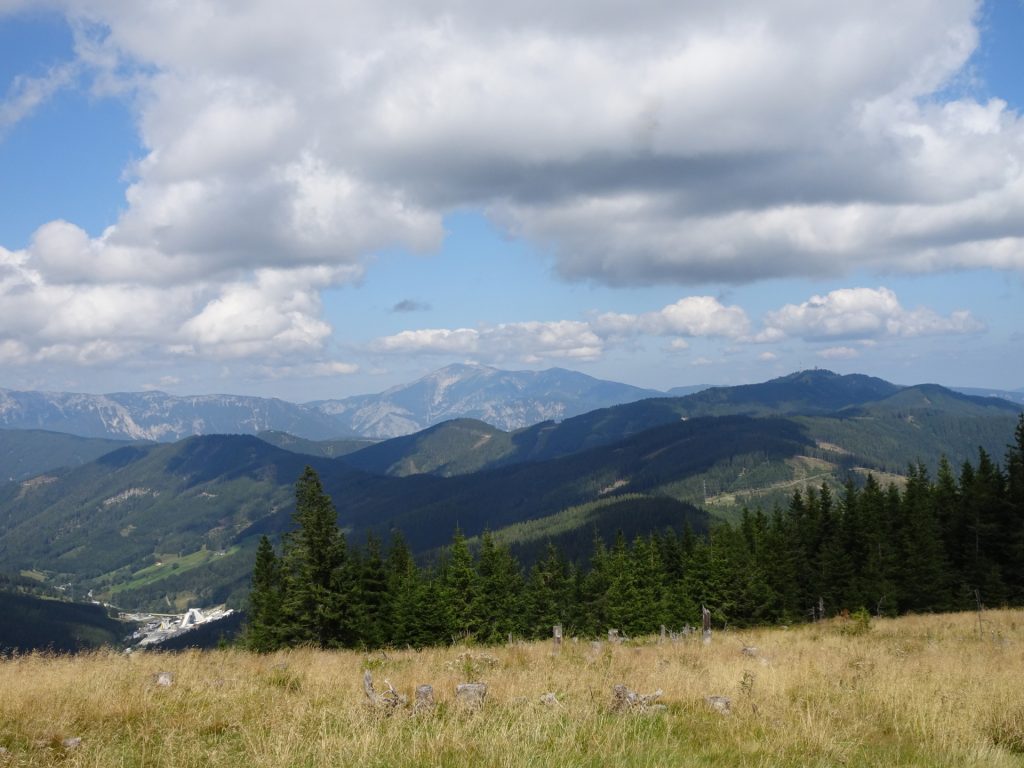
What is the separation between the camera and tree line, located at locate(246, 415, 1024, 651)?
38.6m

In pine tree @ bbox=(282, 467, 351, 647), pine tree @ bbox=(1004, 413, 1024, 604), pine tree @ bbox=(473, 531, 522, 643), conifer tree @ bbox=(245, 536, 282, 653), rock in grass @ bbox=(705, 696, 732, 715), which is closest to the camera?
rock in grass @ bbox=(705, 696, 732, 715)

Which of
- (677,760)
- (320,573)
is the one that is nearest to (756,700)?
(677,760)

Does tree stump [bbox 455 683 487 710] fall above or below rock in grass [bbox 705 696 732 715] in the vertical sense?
above

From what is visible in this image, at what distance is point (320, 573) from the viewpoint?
38.2 m

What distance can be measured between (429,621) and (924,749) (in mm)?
42193

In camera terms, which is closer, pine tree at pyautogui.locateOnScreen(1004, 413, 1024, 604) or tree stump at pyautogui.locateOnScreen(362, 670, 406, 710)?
tree stump at pyautogui.locateOnScreen(362, 670, 406, 710)

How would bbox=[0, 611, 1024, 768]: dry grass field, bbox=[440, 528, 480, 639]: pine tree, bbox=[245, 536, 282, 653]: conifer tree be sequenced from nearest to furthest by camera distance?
1. bbox=[0, 611, 1024, 768]: dry grass field
2. bbox=[245, 536, 282, 653]: conifer tree
3. bbox=[440, 528, 480, 639]: pine tree

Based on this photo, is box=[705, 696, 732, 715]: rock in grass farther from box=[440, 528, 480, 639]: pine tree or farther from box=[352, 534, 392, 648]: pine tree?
box=[440, 528, 480, 639]: pine tree

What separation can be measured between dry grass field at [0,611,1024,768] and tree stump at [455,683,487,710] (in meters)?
0.17

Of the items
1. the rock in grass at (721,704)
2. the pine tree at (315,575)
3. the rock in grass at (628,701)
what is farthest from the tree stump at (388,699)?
the pine tree at (315,575)

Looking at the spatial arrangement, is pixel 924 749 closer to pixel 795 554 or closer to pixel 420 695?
pixel 420 695

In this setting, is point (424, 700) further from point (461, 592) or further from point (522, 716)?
point (461, 592)

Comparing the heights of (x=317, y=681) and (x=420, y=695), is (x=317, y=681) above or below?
below

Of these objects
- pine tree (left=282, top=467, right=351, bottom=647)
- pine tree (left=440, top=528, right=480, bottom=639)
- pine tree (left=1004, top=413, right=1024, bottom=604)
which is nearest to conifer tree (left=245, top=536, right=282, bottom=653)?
pine tree (left=282, top=467, right=351, bottom=647)
